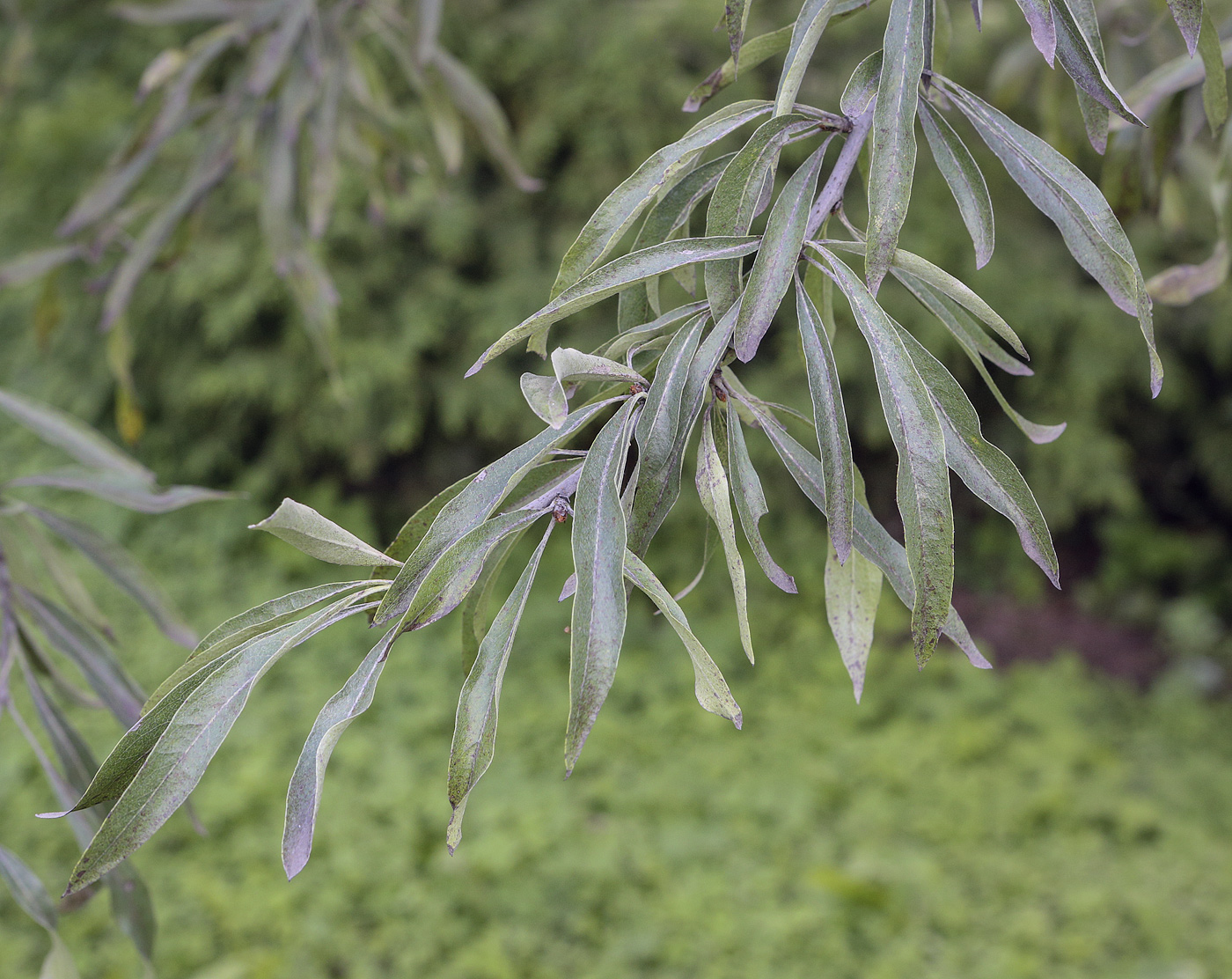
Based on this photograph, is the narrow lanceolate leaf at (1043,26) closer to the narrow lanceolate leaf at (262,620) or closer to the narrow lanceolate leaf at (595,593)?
the narrow lanceolate leaf at (595,593)

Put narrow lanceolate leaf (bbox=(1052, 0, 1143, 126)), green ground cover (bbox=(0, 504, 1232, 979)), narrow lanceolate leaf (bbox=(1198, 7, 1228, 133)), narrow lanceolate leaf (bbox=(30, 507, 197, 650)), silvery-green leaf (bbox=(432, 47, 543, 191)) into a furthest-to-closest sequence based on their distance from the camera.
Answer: green ground cover (bbox=(0, 504, 1232, 979)) < silvery-green leaf (bbox=(432, 47, 543, 191)) < narrow lanceolate leaf (bbox=(30, 507, 197, 650)) < narrow lanceolate leaf (bbox=(1198, 7, 1228, 133)) < narrow lanceolate leaf (bbox=(1052, 0, 1143, 126))

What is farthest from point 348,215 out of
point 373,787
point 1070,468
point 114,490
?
point 1070,468

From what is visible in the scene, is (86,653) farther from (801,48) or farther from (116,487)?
(801,48)

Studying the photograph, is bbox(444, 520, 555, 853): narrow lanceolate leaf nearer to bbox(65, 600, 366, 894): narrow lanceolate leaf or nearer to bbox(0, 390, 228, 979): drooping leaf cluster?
bbox(65, 600, 366, 894): narrow lanceolate leaf

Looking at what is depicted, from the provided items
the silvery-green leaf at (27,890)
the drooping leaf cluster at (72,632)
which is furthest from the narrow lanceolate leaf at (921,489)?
the silvery-green leaf at (27,890)

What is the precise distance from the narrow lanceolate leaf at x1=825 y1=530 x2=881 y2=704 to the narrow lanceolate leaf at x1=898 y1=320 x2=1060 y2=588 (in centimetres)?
9

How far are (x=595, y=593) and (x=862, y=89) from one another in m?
0.30

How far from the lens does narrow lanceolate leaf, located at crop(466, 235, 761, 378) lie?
0.43 m

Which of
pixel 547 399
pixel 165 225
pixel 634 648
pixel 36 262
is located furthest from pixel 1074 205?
pixel 634 648

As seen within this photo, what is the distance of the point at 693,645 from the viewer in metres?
0.42

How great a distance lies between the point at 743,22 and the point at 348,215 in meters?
2.20

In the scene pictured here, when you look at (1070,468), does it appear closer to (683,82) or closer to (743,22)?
(683,82)

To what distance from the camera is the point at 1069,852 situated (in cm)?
192

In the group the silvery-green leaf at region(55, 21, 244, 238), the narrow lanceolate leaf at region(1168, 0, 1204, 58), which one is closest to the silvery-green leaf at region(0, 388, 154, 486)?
the silvery-green leaf at region(55, 21, 244, 238)
